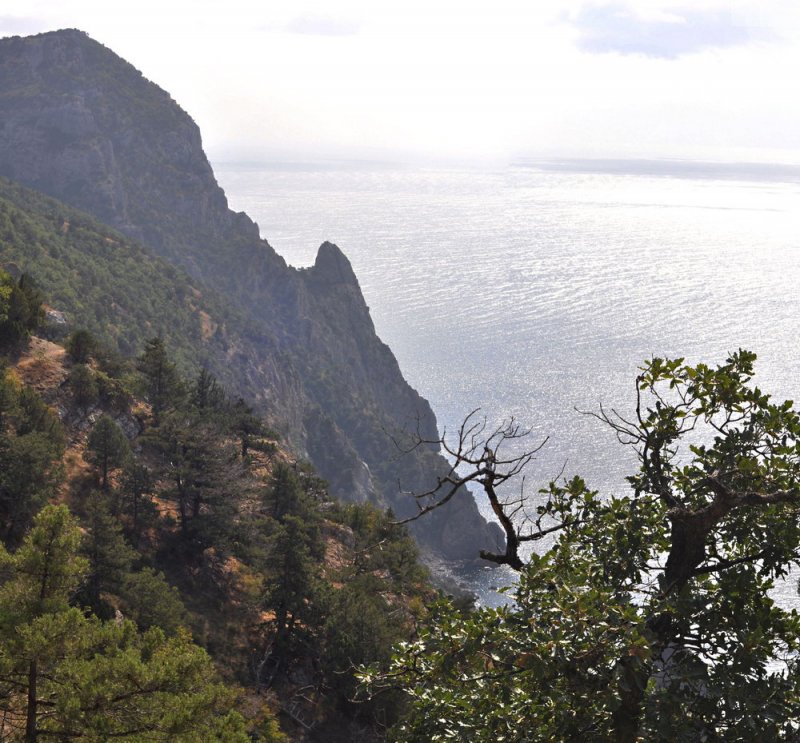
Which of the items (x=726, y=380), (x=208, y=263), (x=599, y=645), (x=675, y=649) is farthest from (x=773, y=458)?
(x=208, y=263)

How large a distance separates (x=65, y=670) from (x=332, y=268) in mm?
188965

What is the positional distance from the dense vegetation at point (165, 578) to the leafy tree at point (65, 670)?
29 millimetres

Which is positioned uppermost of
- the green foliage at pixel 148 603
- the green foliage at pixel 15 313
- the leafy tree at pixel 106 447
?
the green foliage at pixel 15 313

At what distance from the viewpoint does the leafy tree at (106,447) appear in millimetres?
33562

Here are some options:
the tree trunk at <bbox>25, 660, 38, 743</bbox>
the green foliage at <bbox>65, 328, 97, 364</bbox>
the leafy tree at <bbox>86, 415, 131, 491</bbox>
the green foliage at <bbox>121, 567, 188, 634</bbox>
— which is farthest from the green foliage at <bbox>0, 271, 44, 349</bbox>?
the tree trunk at <bbox>25, 660, 38, 743</bbox>

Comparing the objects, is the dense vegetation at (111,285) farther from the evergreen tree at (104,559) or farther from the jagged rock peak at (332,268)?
the evergreen tree at (104,559)

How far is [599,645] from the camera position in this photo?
6648 millimetres

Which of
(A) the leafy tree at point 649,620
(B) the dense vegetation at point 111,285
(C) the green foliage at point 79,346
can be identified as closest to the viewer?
(A) the leafy tree at point 649,620

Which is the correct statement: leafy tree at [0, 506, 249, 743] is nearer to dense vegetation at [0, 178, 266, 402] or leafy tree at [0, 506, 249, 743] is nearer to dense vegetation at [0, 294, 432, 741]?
dense vegetation at [0, 294, 432, 741]

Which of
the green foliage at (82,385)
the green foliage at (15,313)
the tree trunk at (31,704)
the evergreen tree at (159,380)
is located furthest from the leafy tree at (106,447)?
the tree trunk at (31,704)

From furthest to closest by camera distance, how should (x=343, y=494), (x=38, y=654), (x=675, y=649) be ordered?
(x=343, y=494), (x=38, y=654), (x=675, y=649)

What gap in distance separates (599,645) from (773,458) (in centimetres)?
314

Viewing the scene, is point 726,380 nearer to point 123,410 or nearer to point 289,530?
point 289,530

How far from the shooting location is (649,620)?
7438 mm
